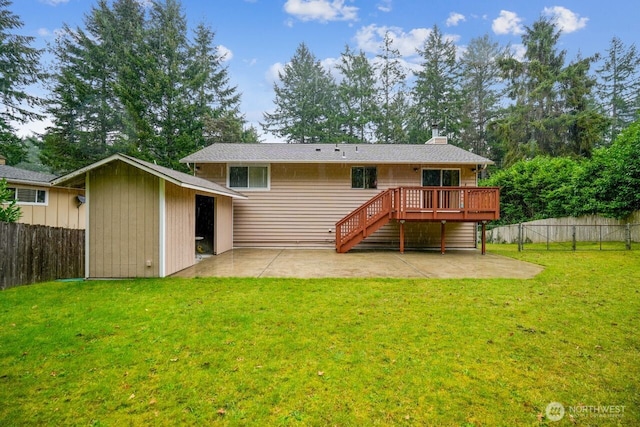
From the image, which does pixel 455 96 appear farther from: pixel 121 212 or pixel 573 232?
pixel 121 212

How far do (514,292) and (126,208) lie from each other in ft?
25.3

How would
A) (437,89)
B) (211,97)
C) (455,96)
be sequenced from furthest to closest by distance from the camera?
(437,89)
(455,96)
(211,97)

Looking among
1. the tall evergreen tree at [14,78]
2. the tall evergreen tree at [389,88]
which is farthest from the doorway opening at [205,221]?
the tall evergreen tree at [389,88]

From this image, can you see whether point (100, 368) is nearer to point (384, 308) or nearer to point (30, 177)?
point (384, 308)

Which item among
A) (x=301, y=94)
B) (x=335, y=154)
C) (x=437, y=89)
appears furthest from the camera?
(x=301, y=94)

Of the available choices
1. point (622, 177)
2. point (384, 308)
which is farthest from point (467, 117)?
point (384, 308)

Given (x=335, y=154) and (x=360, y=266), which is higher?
(x=335, y=154)

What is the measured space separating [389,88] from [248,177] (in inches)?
701

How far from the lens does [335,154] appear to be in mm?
11367

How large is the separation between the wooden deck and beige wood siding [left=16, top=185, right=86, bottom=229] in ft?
36.7

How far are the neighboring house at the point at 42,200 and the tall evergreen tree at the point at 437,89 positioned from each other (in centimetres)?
2194

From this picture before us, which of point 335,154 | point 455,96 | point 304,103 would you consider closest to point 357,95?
point 304,103

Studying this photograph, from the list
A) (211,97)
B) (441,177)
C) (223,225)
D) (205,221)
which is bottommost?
(223,225)

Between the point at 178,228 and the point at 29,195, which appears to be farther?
the point at 29,195
